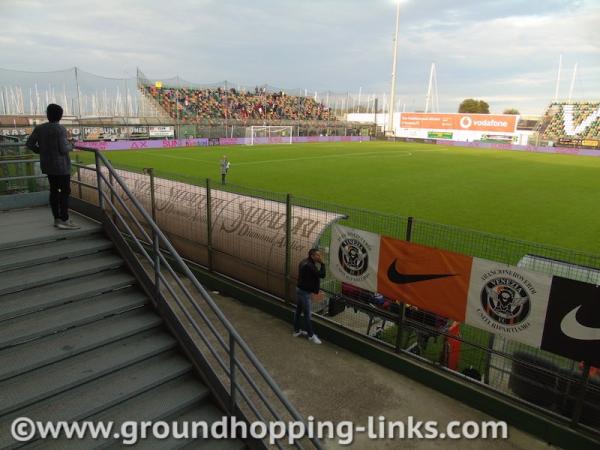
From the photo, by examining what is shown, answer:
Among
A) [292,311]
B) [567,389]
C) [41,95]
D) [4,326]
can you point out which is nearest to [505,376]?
[567,389]

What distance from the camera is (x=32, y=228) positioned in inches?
246

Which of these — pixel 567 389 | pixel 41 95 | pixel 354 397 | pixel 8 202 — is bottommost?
pixel 354 397

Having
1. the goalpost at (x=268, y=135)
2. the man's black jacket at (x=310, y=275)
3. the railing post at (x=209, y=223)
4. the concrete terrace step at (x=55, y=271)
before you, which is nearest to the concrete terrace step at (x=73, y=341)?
the concrete terrace step at (x=55, y=271)

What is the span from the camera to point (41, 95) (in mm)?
76875

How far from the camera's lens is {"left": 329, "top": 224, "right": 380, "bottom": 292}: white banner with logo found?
711 centimetres

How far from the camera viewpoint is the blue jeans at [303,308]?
7.24 metres

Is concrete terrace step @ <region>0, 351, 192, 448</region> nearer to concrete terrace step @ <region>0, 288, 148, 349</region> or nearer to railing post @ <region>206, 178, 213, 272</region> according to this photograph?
concrete terrace step @ <region>0, 288, 148, 349</region>

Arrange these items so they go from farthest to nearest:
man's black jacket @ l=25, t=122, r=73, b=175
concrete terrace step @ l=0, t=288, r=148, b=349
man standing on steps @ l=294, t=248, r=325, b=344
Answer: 1. man standing on steps @ l=294, t=248, r=325, b=344
2. man's black jacket @ l=25, t=122, r=73, b=175
3. concrete terrace step @ l=0, t=288, r=148, b=349

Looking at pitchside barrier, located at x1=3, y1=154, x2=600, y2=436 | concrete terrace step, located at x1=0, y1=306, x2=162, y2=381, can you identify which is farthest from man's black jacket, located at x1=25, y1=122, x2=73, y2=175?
concrete terrace step, located at x1=0, y1=306, x2=162, y2=381

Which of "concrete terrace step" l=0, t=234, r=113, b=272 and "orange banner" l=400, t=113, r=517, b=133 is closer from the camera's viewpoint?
"concrete terrace step" l=0, t=234, r=113, b=272

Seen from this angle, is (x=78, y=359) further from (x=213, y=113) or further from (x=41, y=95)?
(x=41, y=95)

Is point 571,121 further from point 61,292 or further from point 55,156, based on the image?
point 61,292

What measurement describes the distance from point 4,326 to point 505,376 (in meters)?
6.52

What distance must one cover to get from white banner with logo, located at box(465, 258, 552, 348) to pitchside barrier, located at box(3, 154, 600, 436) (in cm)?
2
